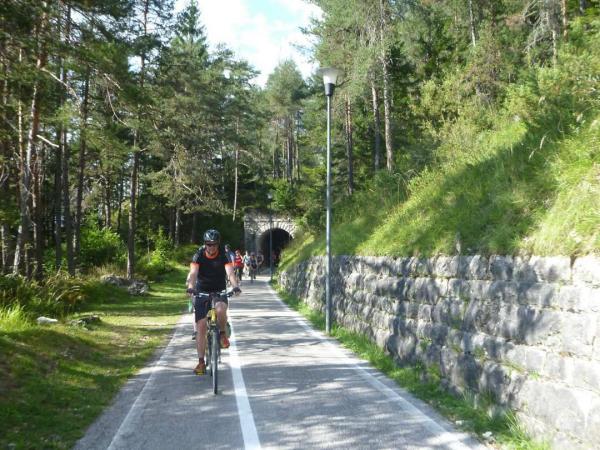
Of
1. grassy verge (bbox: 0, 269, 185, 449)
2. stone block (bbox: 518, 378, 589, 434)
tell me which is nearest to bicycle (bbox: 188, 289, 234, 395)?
grassy verge (bbox: 0, 269, 185, 449)

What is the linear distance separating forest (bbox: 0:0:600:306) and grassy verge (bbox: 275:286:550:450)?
1672mm

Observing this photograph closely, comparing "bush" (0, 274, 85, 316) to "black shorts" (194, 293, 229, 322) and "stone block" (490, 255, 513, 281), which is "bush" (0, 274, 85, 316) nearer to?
"black shorts" (194, 293, 229, 322)

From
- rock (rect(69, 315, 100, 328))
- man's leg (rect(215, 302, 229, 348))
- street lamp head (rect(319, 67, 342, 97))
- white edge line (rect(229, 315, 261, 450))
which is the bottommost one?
white edge line (rect(229, 315, 261, 450))

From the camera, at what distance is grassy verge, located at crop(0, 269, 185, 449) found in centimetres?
530

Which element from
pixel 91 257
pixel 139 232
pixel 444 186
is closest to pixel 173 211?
pixel 139 232

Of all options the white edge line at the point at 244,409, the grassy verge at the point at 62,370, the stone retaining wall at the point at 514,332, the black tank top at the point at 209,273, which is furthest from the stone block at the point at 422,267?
the grassy verge at the point at 62,370

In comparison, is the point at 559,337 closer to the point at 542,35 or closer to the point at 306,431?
the point at 306,431

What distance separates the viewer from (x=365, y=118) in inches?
1390

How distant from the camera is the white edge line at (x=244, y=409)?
4906 mm

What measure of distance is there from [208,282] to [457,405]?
371cm

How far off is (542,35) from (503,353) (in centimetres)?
1754

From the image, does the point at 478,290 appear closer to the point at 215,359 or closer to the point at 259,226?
the point at 215,359

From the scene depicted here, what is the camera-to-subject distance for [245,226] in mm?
53219

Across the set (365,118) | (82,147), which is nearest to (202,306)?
(82,147)
